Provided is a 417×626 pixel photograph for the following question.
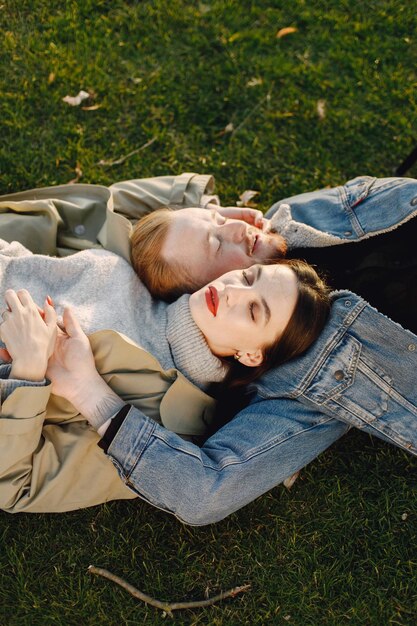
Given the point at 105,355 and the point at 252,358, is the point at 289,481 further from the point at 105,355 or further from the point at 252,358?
the point at 105,355

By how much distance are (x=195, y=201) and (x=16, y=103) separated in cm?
195

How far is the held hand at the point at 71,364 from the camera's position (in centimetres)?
378

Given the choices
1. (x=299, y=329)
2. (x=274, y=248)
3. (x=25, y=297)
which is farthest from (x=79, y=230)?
(x=299, y=329)

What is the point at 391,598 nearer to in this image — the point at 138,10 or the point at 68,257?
the point at 68,257

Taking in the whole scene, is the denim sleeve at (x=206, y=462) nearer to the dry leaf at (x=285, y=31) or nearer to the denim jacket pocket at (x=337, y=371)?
the denim jacket pocket at (x=337, y=371)

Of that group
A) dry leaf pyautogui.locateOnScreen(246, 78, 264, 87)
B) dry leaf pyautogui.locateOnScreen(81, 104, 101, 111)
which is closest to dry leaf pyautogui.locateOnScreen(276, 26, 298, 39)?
dry leaf pyautogui.locateOnScreen(246, 78, 264, 87)

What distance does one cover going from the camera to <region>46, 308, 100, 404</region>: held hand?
12.4 ft

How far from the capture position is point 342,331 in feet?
12.8

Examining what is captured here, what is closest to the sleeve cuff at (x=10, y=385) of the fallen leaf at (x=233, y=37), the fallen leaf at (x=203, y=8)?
the fallen leaf at (x=233, y=37)

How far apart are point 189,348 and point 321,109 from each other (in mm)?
2968

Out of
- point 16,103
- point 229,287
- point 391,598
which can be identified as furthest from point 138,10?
point 391,598

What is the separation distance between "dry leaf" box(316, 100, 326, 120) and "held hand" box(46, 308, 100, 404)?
10.4 feet

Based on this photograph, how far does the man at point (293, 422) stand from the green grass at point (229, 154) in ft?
1.88

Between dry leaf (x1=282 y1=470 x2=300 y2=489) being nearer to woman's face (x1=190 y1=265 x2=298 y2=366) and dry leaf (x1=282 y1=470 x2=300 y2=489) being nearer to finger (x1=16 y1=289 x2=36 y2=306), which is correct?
woman's face (x1=190 y1=265 x2=298 y2=366)
